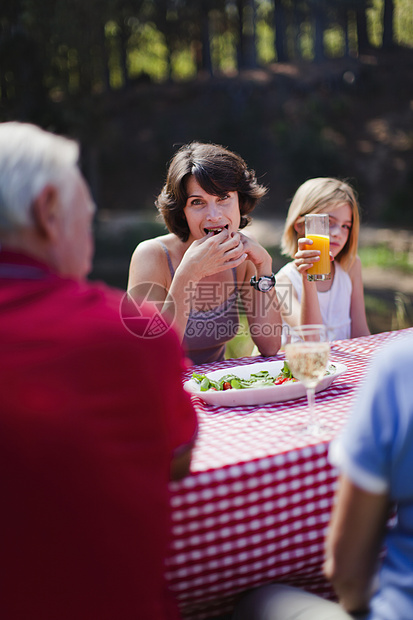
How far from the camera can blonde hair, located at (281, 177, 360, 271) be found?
9.77 ft

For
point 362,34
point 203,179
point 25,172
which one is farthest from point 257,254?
point 362,34

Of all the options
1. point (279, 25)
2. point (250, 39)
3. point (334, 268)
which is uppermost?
point (279, 25)

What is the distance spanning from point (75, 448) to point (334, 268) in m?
2.44

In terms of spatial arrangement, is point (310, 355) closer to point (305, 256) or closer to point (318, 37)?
point (305, 256)

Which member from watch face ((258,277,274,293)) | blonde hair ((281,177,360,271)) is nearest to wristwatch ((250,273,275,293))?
watch face ((258,277,274,293))

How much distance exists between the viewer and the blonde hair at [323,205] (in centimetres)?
298

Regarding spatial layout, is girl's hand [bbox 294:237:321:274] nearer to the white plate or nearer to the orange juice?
the orange juice

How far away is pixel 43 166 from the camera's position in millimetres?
997

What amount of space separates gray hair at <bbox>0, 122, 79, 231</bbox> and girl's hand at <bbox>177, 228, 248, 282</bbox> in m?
1.37

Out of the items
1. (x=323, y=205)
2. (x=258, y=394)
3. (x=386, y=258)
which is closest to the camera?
(x=258, y=394)

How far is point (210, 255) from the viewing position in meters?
2.41

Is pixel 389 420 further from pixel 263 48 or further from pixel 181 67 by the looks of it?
pixel 263 48

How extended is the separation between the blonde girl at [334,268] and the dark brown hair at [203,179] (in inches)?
11.2

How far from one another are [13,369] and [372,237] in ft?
44.6
